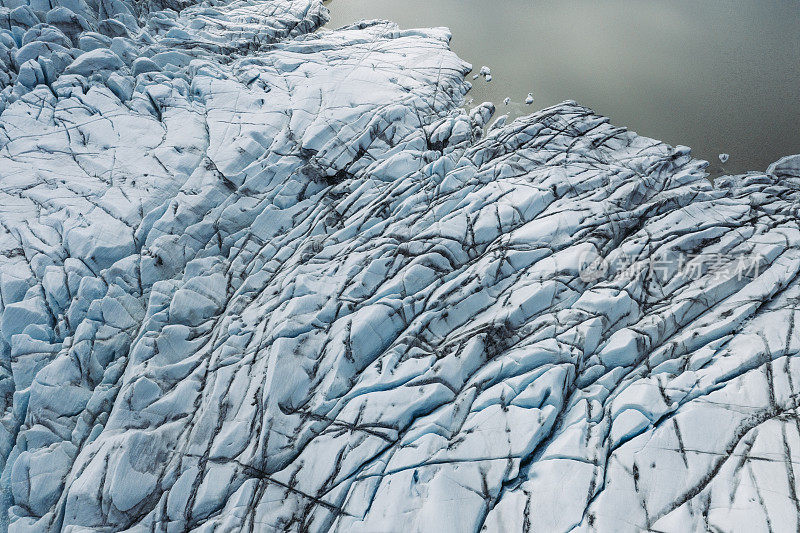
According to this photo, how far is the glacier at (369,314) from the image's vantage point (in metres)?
4.07

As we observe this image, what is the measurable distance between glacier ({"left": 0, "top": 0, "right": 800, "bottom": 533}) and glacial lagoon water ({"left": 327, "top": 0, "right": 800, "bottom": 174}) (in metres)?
0.96

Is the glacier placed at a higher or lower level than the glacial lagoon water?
lower

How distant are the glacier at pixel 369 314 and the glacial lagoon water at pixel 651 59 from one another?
3.14 feet

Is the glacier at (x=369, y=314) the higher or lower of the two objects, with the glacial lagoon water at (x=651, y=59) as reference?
lower

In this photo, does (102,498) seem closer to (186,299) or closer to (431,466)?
(186,299)

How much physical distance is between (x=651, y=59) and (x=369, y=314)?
863 centimetres

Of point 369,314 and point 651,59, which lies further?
point 651,59

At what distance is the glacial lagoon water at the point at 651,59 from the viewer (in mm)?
8320

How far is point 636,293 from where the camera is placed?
529cm

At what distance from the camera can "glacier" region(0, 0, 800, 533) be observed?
13.4 feet

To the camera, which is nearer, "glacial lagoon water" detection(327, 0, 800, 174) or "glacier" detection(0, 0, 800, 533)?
"glacier" detection(0, 0, 800, 533)

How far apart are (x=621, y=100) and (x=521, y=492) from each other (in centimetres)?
766

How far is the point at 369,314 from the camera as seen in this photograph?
523cm

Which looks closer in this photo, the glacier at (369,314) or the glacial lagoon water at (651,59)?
the glacier at (369,314)
